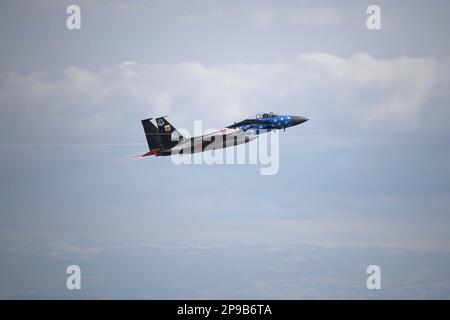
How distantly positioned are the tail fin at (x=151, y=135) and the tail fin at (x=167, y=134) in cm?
57

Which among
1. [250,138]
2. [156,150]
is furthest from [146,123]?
[250,138]

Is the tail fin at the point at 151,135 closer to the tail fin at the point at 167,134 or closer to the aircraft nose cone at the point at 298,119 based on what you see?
the tail fin at the point at 167,134

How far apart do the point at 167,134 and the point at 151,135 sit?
7.53 feet

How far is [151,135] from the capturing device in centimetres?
13188

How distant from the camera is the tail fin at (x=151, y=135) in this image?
5192 inches

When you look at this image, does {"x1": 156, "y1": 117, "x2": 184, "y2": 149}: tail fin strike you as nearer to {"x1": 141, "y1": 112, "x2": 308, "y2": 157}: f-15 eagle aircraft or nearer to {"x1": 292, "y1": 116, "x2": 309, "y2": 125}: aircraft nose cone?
{"x1": 141, "y1": 112, "x2": 308, "y2": 157}: f-15 eagle aircraft

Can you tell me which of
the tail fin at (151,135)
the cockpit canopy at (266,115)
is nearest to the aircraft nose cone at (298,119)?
the cockpit canopy at (266,115)

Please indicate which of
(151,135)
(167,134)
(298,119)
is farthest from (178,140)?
(298,119)

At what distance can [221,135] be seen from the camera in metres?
134

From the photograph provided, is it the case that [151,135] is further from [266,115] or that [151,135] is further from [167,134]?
[266,115]
